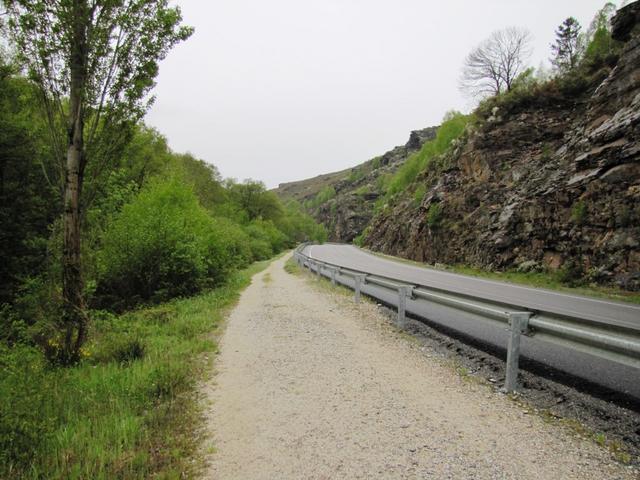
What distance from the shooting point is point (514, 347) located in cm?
427

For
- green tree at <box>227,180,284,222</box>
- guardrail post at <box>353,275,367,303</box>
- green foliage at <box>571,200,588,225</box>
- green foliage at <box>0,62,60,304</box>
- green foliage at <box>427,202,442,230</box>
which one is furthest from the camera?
green tree at <box>227,180,284,222</box>

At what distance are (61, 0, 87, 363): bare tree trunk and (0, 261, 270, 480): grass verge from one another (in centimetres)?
90

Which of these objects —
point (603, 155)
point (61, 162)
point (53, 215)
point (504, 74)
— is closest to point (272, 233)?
point (504, 74)

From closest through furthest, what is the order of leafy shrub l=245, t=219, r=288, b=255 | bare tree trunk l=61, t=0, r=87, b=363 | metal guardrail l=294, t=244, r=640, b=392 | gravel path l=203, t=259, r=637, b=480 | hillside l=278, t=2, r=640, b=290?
gravel path l=203, t=259, r=637, b=480
metal guardrail l=294, t=244, r=640, b=392
bare tree trunk l=61, t=0, r=87, b=363
hillside l=278, t=2, r=640, b=290
leafy shrub l=245, t=219, r=288, b=255

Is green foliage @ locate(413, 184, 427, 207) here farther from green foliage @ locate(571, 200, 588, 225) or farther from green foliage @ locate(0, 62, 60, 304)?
green foliage @ locate(0, 62, 60, 304)

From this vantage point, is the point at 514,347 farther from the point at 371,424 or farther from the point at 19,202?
the point at 19,202

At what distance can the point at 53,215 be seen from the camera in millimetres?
16406

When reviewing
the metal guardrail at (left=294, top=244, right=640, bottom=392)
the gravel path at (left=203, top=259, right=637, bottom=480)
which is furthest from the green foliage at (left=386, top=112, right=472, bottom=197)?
the gravel path at (left=203, top=259, right=637, bottom=480)

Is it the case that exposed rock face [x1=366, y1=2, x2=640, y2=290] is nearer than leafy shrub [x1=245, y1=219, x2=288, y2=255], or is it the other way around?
exposed rock face [x1=366, y1=2, x2=640, y2=290]

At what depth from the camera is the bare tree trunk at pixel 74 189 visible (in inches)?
203

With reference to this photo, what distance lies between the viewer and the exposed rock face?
1430 cm

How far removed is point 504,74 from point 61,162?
1553 inches

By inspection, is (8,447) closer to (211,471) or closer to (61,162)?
(211,471)

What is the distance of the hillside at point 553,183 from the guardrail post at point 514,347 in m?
11.5
